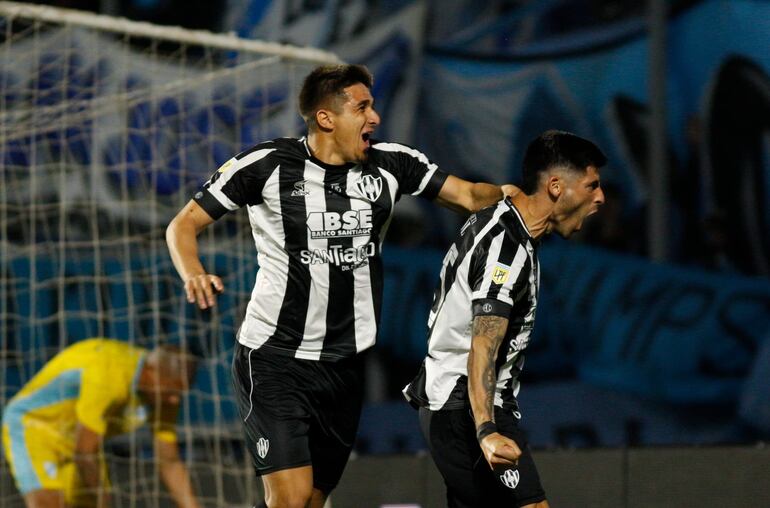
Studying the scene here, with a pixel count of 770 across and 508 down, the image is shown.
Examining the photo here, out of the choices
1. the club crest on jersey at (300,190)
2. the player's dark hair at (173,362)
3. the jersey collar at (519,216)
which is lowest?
the player's dark hair at (173,362)

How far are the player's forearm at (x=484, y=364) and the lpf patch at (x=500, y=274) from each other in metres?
0.12

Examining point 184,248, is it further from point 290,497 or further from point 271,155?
point 290,497

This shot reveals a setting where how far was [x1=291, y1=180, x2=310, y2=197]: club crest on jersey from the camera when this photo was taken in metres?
4.32

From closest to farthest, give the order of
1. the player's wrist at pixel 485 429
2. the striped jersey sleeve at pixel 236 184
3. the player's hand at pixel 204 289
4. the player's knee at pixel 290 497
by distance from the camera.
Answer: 1. the player's wrist at pixel 485 429
2. the player's hand at pixel 204 289
3. the player's knee at pixel 290 497
4. the striped jersey sleeve at pixel 236 184

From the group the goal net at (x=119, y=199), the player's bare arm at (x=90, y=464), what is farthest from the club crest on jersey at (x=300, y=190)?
the goal net at (x=119, y=199)

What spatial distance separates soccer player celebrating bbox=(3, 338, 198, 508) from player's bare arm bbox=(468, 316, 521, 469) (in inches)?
133

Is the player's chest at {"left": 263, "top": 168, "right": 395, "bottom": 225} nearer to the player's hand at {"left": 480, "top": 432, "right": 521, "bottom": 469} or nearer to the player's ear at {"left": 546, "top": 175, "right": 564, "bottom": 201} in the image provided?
the player's ear at {"left": 546, "top": 175, "right": 564, "bottom": 201}

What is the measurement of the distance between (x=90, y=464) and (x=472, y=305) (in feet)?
12.7

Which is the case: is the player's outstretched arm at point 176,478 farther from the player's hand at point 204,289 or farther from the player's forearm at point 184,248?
the player's hand at point 204,289

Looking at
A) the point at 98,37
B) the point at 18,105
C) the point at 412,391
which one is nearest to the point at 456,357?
the point at 412,391

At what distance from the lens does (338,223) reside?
14.1 feet

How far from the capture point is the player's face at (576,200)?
3.88 m

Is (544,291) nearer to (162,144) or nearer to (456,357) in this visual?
(162,144)

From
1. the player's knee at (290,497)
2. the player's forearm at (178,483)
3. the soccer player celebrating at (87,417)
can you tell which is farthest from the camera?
the soccer player celebrating at (87,417)
